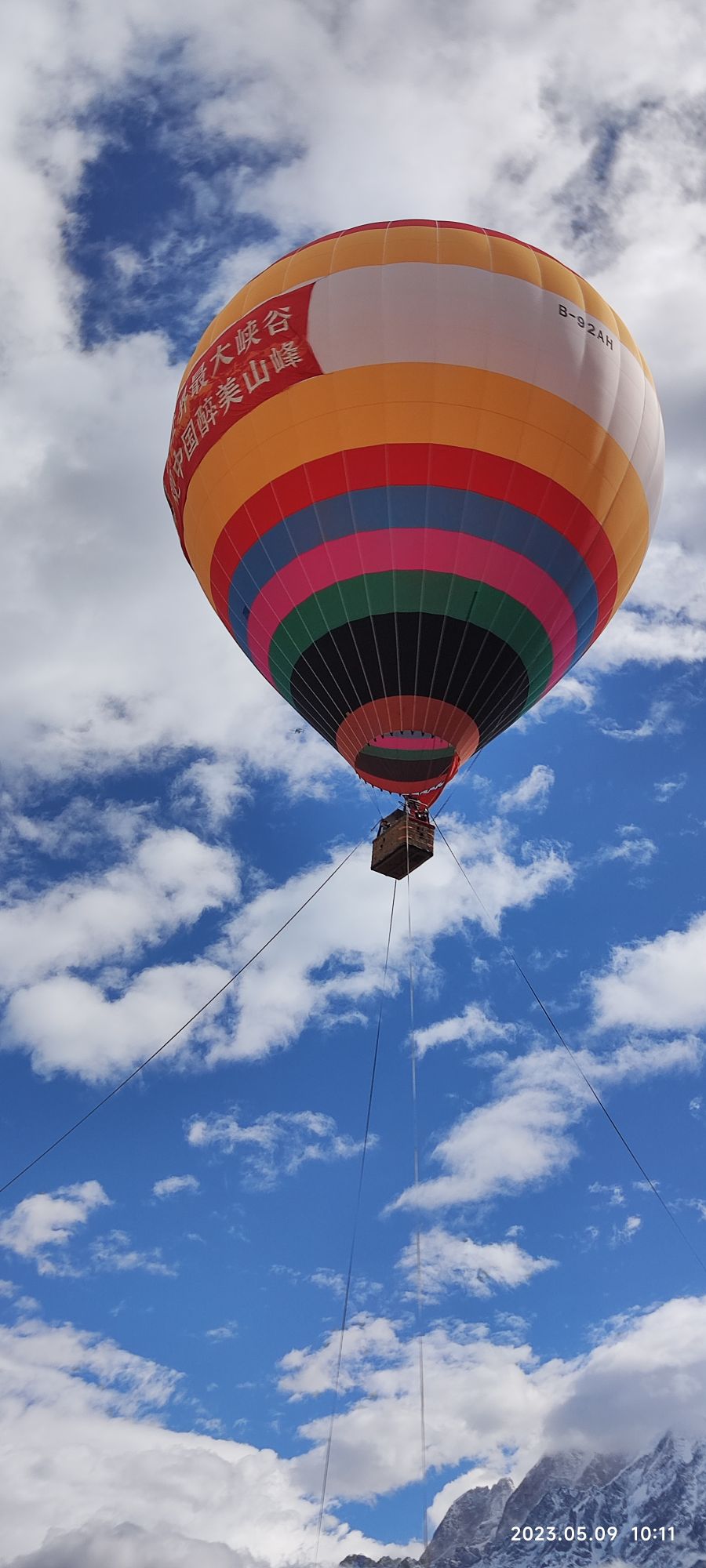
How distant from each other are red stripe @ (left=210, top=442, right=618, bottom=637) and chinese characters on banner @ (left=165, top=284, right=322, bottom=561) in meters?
1.47

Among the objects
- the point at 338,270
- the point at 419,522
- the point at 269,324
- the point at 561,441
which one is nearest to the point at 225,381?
the point at 269,324

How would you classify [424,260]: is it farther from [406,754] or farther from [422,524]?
[406,754]

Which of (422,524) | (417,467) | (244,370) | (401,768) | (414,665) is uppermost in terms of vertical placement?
(244,370)

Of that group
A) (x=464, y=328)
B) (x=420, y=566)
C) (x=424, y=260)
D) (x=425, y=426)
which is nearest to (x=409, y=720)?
(x=420, y=566)

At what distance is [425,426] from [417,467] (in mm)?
674

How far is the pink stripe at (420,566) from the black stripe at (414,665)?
82cm

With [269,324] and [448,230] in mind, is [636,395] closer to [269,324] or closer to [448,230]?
[448,230]

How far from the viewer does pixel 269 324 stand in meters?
19.6

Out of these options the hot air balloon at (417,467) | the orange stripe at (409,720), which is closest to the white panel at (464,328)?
the hot air balloon at (417,467)

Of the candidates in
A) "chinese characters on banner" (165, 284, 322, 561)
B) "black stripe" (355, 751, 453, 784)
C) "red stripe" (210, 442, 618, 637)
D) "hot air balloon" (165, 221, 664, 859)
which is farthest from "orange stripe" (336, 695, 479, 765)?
"chinese characters on banner" (165, 284, 322, 561)

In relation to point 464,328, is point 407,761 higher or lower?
lower

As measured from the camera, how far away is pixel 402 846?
20781 millimetres

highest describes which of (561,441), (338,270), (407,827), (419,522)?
(338,270)

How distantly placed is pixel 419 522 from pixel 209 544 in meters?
4.55
